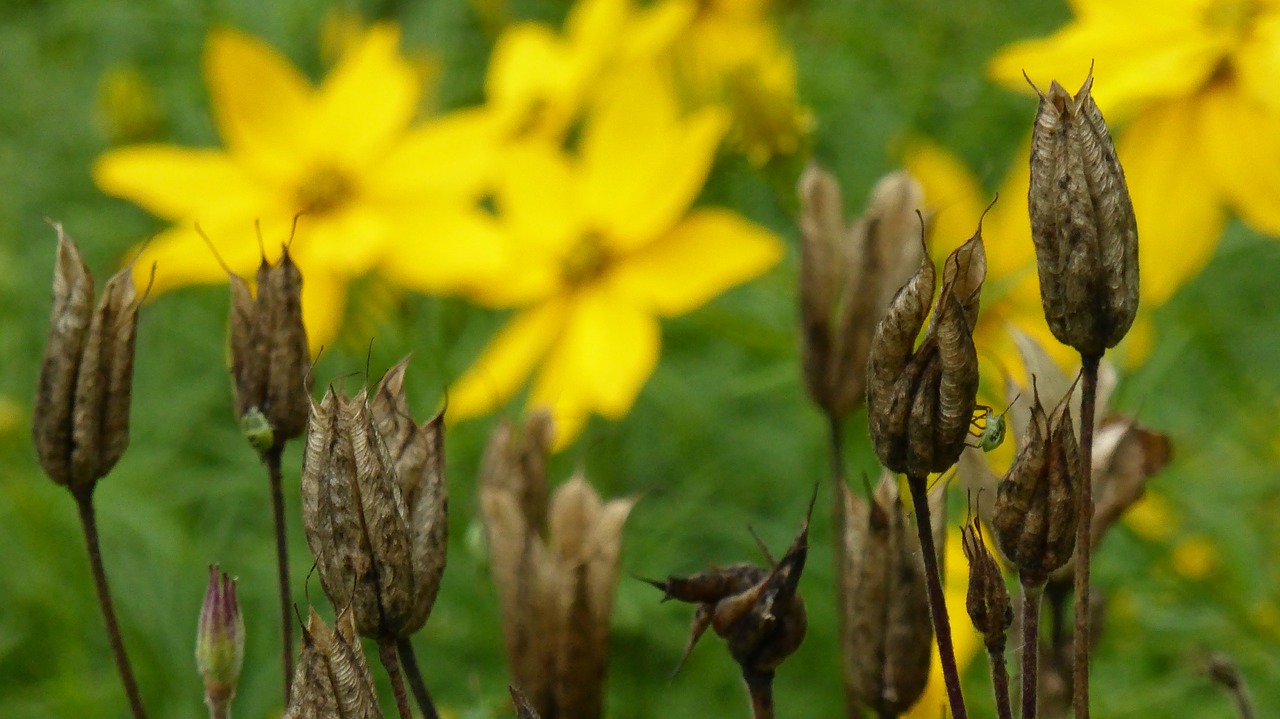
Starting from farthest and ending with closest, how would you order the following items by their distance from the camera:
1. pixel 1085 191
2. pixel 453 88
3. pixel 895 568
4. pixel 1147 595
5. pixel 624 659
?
pixel 453 88, pixel 624 659, pixel 1147 595, pixel 895 568, pixel 1085 191

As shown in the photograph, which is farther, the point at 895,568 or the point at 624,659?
the point at 624,659

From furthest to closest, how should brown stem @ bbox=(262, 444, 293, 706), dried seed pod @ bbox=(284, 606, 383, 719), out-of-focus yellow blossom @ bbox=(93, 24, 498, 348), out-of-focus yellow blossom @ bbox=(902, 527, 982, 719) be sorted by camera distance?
1. out-of-focus yellow blossom @ bbox=(93, 24, 498, 348)
2. out-of-focus yellow blossom @ bbox=(902, 527, 982, 719)
3. brown stem @ bbox=(262, 444, 293, 706)
4. dried seed pod @ bbox=(284, 606, 383, 719)

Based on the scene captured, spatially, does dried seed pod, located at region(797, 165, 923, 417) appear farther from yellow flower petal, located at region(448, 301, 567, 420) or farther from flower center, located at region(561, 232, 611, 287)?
flower center, located at region(561, 232, 611, 287)

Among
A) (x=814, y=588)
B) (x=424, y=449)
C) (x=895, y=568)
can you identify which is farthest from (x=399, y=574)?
(x=814, y=588)

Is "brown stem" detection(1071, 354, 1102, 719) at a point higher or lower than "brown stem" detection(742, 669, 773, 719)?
higher

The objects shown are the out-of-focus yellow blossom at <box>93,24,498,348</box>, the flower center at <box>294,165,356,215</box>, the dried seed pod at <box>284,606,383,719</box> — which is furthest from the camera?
the flower center at <box>294,165,356,215</box>

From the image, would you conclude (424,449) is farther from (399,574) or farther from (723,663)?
(723,663)

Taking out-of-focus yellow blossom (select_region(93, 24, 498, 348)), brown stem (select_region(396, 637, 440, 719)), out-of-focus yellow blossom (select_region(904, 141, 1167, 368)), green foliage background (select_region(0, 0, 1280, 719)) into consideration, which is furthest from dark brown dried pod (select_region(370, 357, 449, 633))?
out-of-focus yellow blossom (select_region(93, 24, 498, 348))

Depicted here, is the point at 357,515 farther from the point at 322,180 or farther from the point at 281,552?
the point at 322,180
